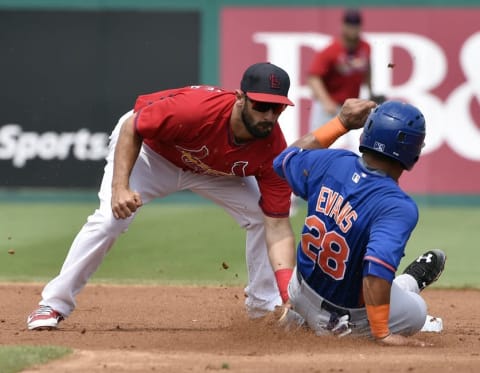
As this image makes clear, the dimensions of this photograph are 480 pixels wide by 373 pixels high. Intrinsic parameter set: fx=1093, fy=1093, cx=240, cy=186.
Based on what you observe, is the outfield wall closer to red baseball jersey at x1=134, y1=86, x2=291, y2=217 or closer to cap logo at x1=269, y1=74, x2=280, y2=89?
red baseball jersey at x1=134, y1=86, x2=291, y2=217

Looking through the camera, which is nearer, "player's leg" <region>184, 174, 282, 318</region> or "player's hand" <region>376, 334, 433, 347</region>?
"player's hand" <region>376, 334, 433, 347</region>

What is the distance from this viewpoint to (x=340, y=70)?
1361 centimetres

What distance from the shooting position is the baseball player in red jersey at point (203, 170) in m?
6.52

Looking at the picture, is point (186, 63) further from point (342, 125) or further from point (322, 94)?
point (342, 125)

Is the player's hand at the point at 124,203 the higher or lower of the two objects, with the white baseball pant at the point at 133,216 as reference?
higher

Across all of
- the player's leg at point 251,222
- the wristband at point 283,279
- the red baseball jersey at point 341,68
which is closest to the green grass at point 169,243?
the red baseball jersey at point 341,68

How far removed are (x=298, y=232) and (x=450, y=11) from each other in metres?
5.09

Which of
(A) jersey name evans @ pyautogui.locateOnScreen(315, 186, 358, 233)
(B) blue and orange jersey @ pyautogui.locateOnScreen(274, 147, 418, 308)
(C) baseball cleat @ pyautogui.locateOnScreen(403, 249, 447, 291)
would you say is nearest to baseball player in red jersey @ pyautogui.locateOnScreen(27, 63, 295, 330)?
(B) blue and orange jersey @ pyautogui.locateOnScreen(274, 147, 418, 308)

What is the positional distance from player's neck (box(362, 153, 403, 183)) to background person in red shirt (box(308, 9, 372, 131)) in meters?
7.32

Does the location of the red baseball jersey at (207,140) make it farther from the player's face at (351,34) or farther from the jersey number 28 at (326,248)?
the player's face at (351,34)

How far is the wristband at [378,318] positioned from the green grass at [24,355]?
1625mm

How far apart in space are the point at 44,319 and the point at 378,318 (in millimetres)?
2226

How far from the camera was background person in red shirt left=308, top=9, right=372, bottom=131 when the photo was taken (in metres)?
13.4

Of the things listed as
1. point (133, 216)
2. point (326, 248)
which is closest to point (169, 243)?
point (133, 216)
